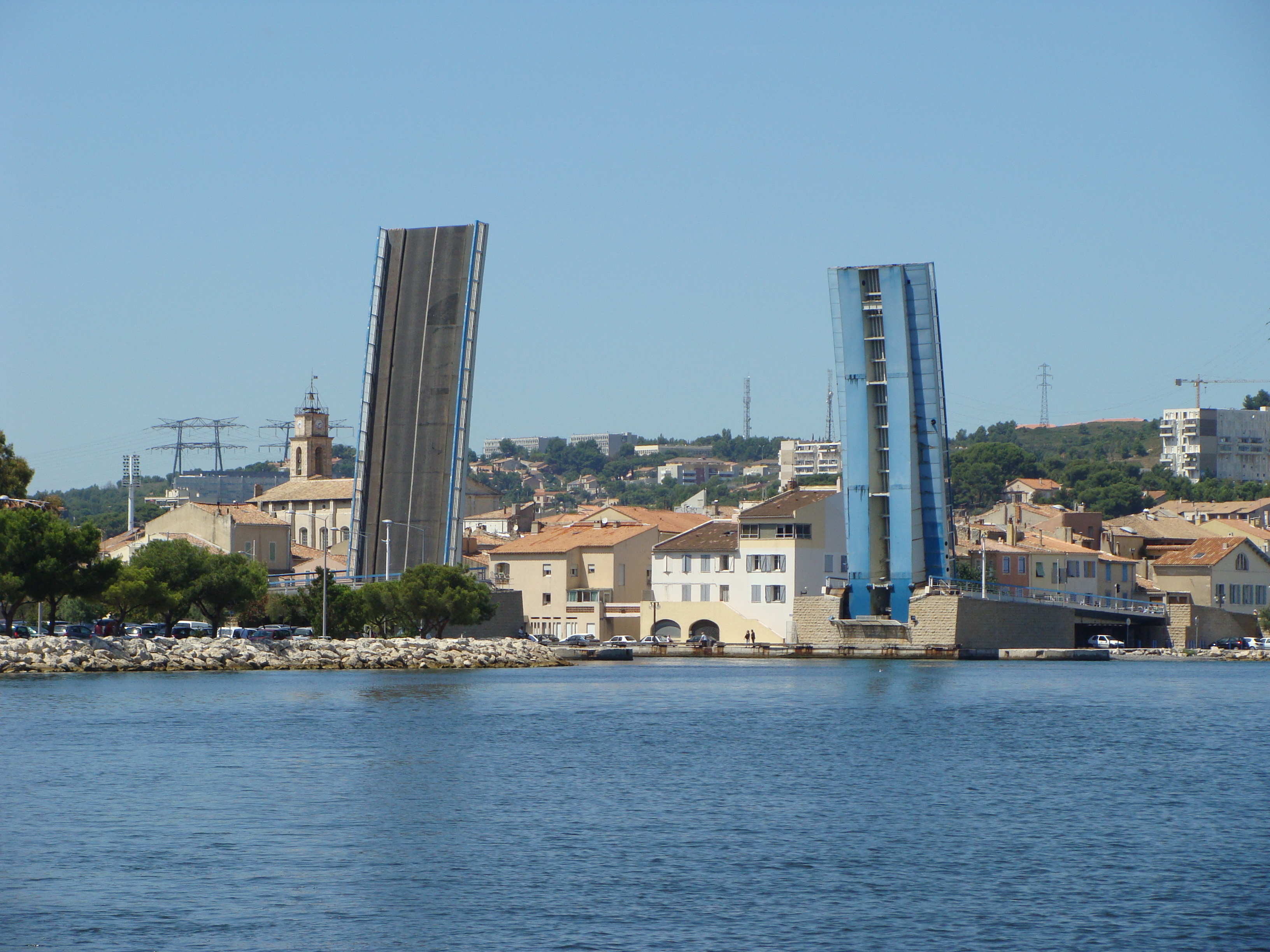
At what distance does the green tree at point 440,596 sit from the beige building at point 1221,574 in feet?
94.1

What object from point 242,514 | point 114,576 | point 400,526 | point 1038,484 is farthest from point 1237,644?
point 1038,484

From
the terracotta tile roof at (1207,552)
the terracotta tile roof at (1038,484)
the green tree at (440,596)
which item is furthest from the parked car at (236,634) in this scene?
the terracotta tile roof at (1038,484)

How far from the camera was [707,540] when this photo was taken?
2378 inches

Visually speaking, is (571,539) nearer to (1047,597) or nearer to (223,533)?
(223,533)

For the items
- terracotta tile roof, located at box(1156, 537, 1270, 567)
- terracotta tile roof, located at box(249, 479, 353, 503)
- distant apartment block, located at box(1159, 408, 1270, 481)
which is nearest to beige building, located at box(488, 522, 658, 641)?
terracotta tile roof, located at box(249, 479, 353, 503)

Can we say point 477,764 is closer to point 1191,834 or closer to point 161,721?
point 161,721

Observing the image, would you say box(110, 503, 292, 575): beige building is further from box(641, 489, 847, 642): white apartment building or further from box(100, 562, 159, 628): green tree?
box(641, 489, 847, 642): white apartment building

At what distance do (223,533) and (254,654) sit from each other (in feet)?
59.2

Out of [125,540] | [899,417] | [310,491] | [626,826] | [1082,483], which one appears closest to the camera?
[626,826]

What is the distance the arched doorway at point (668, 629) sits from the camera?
60.7m

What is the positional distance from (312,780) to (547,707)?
12191 mm

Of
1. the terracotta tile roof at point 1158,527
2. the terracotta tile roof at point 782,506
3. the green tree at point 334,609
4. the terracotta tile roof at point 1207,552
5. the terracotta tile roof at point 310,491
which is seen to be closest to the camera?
the green tree at point 334,609

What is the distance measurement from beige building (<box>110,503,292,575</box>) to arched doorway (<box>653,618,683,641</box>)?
1428cm

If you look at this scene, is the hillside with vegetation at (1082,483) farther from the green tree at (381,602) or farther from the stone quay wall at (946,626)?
the green tree at (381,602)
